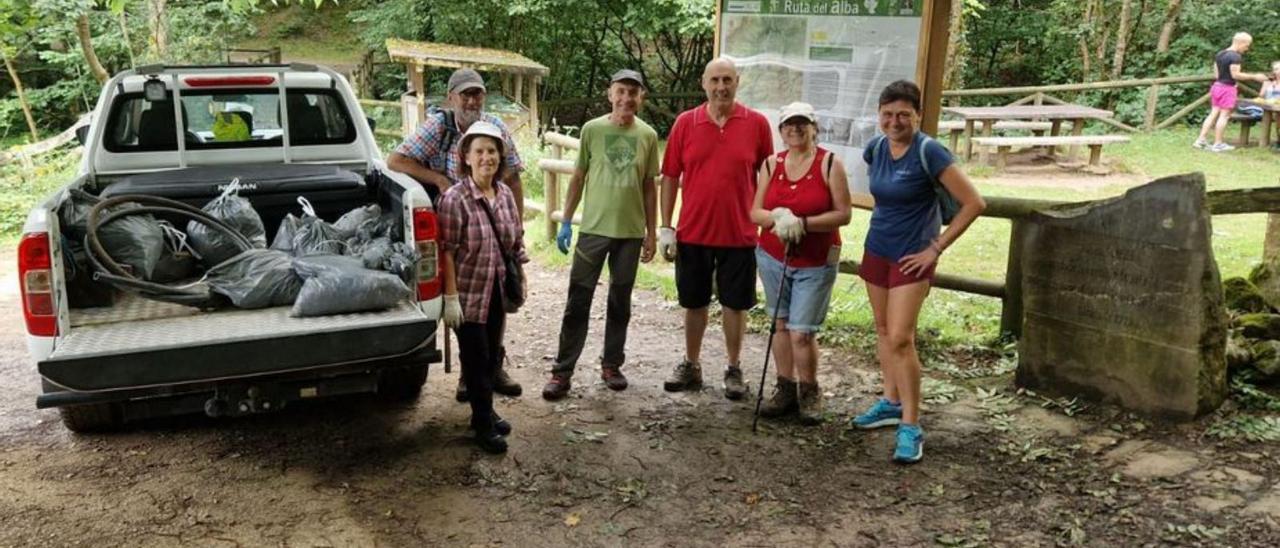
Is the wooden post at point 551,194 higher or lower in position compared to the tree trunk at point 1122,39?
lower

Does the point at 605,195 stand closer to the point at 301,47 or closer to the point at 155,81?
the point at 155,81

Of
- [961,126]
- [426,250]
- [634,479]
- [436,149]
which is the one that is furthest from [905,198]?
[961,126]

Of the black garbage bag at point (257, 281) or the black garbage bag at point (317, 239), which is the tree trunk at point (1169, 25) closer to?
the black garbage bag at point (317, 239)

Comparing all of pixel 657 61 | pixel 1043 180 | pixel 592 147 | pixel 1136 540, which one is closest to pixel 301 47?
pixel 657 61

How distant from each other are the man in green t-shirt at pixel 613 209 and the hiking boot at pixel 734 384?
674 mm

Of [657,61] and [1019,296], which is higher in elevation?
[657,61]

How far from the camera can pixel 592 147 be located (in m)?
5.18

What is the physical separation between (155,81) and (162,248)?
171cm

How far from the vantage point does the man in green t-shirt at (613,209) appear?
16.8 feet

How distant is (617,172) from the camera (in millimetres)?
5121

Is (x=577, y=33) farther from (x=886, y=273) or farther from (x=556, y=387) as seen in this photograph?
(x=886, y=273)

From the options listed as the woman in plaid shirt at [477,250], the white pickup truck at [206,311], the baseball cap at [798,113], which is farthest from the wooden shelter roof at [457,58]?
the baseball cap at [798,113]

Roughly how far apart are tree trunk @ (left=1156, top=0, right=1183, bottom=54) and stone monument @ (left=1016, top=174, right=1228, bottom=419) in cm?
1907

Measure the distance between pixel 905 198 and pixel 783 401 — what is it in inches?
52.2
